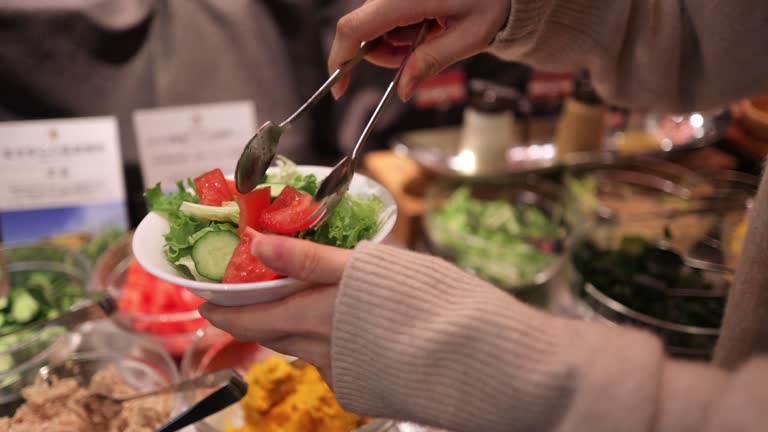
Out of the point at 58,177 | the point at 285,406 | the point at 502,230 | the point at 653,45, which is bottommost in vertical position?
the point at 502,230

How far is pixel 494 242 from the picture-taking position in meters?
1.98

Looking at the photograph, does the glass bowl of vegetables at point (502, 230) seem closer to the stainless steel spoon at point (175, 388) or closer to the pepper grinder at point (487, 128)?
the pepper grinder at point (487, 128)

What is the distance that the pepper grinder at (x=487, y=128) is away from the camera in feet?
6.99

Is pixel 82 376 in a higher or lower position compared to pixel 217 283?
lower

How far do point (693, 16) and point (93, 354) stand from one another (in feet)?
5.71

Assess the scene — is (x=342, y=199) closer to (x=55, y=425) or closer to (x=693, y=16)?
(x=55, y=425)

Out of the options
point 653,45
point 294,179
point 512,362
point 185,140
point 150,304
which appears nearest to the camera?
point 512,362

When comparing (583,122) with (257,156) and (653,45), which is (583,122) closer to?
(653,45)

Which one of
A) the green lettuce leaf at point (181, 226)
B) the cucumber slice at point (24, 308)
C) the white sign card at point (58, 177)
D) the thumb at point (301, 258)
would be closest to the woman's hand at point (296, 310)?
the thumb at point (301, 258)

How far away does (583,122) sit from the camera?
2.22m

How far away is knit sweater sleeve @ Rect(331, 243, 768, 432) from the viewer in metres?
0.69

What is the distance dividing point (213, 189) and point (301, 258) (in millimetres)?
305

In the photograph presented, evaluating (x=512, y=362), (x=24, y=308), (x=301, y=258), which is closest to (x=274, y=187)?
(x=301, y=258)

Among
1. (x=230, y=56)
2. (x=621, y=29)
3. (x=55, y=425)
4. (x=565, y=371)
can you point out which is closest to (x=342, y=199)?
(x=565, y=371)
